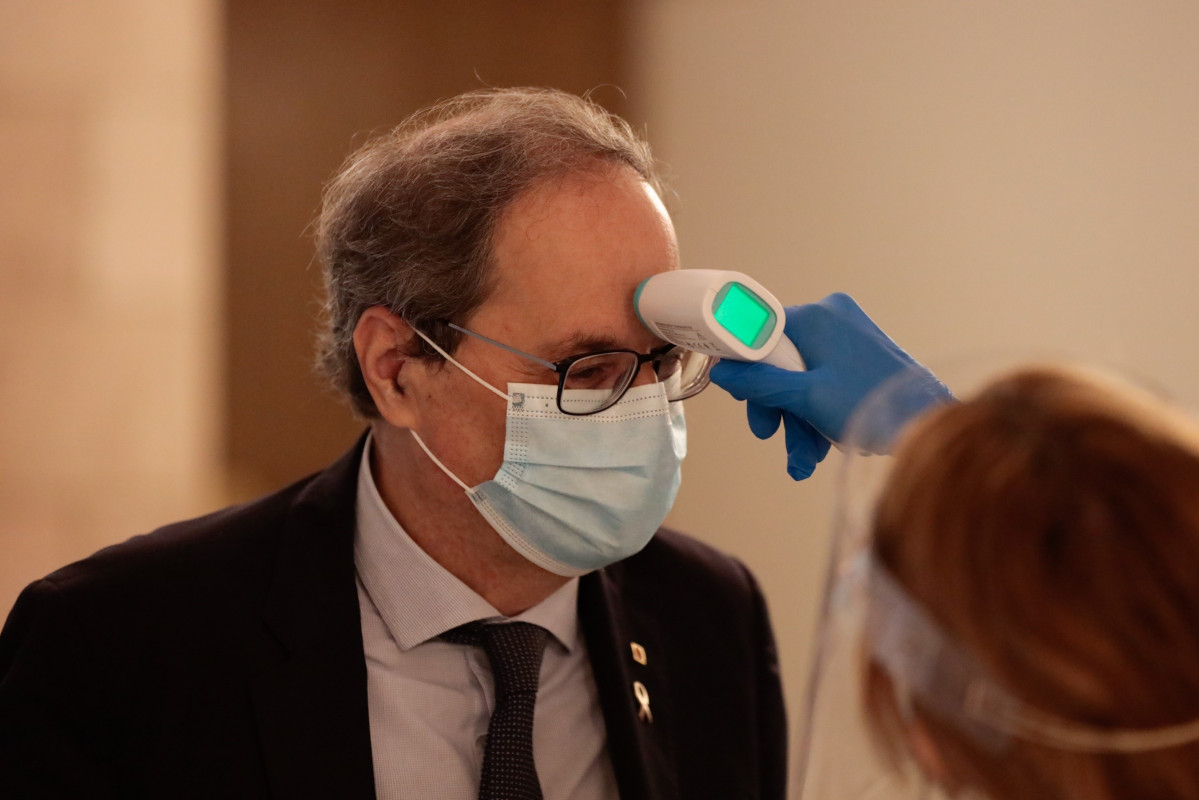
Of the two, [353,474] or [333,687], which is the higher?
[353,474]

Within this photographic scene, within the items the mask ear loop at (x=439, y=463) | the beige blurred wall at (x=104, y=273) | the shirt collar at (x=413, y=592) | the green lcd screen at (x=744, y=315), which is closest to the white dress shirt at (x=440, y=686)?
the shirt collar at (x=413, y=592)

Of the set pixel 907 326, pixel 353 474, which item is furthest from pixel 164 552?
pixel 907 326

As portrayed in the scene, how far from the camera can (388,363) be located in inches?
62.8

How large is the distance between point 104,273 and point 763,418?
200 cm

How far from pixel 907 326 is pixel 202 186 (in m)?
2.05

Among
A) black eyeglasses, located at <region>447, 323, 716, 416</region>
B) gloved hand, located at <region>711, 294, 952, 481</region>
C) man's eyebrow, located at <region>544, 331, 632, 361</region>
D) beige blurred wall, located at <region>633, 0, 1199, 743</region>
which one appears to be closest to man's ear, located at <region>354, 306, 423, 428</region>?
black eyeglasses, located at <region>447, 323, 716, 416</region>

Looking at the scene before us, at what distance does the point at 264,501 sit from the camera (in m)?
1.63

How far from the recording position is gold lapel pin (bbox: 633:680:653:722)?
1.56 meters

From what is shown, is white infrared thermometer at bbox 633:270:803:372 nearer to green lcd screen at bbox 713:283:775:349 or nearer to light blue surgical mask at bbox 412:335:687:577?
green lcd screen at bbox 713:283:775:349

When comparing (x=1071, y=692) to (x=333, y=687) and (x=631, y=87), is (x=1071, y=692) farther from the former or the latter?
(x=631, y=87)

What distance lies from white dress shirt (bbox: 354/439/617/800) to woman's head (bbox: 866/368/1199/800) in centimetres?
94

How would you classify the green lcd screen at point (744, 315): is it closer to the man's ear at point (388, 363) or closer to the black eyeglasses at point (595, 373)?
the black eyeglasses at point (595, 373)

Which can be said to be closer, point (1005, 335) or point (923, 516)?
point (923, 516)

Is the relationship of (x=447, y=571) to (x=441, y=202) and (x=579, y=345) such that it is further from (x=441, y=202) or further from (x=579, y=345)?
(x=441, y=202)
